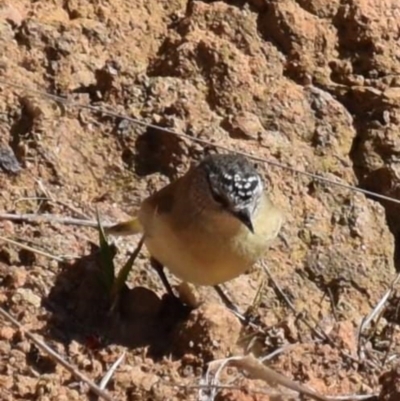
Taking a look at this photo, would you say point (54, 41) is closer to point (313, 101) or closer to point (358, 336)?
point (313, 101)

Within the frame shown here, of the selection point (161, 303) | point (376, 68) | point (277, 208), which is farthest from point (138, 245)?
point (376, 68)

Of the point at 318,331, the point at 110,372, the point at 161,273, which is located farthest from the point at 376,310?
the point at 110,372

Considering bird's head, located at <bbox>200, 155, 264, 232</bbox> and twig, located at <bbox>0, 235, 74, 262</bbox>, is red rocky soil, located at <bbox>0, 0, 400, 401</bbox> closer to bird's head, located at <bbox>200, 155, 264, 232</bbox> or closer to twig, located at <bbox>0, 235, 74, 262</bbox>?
twig, located at <bbox>0, 235, 74, 262</bbox>

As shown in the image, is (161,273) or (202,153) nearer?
(161,273)

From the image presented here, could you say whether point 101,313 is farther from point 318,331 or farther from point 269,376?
point 269,376

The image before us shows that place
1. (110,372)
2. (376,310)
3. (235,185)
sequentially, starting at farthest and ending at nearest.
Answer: (376,310) < (235,185) < (110,372)

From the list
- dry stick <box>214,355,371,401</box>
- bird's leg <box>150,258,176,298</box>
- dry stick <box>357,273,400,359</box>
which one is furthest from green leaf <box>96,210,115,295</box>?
dry stick <box>357,273,400,359</box>
